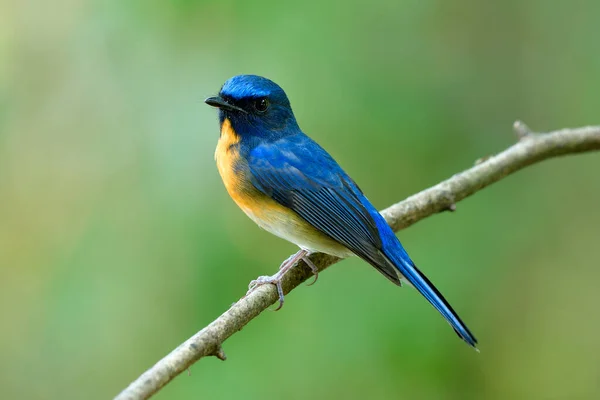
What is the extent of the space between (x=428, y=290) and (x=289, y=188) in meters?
0.87

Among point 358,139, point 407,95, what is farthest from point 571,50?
point 358,139

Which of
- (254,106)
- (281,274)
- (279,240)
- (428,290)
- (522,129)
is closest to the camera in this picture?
(428,290)

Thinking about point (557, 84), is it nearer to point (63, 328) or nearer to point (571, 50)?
point (571, 50)

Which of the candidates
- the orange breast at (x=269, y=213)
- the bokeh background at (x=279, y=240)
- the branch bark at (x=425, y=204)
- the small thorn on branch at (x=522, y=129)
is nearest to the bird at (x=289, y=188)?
the orange breast at (x=269, y=213)

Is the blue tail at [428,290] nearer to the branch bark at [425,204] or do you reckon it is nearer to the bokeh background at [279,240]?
the branch bark at [425,204]

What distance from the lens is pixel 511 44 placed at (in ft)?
18.8

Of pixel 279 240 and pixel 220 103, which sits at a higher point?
pixel 220 103

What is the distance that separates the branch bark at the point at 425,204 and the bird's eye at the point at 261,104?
827mm

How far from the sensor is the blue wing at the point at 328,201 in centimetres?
369

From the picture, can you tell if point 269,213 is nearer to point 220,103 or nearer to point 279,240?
point 220,103

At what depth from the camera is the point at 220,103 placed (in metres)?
3.94

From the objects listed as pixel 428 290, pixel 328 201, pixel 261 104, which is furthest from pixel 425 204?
pixel 261 104

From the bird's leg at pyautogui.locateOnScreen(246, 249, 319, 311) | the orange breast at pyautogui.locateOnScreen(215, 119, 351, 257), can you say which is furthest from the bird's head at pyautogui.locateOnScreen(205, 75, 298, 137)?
the bird's leg at pyautogui.locateOnScreen(246, 249, 319, 311)

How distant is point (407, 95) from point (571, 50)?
4.77 ft
